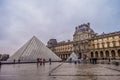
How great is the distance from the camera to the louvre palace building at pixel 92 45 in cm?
5499

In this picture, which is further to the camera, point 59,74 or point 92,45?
point 92,45

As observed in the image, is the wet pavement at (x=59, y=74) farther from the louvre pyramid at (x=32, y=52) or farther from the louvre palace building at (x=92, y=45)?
the louvre palace building at (x=92, y=45)

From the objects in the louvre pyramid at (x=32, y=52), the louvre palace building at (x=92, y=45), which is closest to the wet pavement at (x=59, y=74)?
the louvre pyramid at (x=32, y=52)

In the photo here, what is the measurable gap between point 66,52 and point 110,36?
32065 mm

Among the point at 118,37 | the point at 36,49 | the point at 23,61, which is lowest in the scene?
the point at 23,61

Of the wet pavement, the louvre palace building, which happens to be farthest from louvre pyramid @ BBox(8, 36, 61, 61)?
the louvre palace building

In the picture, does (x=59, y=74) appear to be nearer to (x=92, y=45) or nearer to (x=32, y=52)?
(x=32, y=52)

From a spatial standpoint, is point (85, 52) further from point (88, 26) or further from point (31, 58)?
point (31, 58)

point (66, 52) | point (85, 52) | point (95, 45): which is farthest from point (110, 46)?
point (66, 52)

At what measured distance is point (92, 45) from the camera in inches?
2547

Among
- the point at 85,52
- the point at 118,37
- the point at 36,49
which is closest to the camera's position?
the point at 36,49

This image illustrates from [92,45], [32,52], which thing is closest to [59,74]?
[32,52]

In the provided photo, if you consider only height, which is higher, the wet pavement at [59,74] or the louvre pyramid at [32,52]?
the louvre pyramid at [32,52]

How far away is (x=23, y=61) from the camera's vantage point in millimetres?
34125
